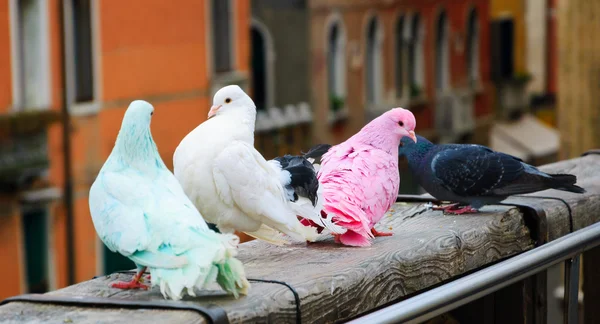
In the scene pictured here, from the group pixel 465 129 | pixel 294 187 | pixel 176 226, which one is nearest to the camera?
pixel 176 226

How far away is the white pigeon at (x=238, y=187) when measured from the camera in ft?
7.89

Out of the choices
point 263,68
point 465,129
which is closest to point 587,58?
point 263,68

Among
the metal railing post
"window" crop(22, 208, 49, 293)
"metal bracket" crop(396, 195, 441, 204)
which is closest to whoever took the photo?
the metal railing post

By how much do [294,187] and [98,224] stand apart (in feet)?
1.76

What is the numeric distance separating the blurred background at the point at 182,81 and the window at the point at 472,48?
2.09 m

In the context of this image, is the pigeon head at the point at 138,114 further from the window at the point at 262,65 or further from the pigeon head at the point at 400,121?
the window at the point at 262,65

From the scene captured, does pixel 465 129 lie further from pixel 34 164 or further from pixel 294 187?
pixel 294 187

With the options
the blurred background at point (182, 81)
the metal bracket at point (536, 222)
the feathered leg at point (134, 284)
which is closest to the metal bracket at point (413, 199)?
the metal bracket at point (536, 222)

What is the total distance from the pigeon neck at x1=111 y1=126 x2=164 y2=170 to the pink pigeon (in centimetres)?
48

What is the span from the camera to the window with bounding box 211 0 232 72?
16.0 meters

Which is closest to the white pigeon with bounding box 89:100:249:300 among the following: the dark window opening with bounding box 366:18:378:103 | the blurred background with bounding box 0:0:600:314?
the blurred background with bounding box 0:0:600:314

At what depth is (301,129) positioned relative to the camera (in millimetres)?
18359

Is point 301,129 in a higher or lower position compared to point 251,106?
lower

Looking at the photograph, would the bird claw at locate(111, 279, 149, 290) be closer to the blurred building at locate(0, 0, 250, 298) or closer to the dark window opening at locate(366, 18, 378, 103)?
the blurred building at locate(0, 0, 250, 298)
